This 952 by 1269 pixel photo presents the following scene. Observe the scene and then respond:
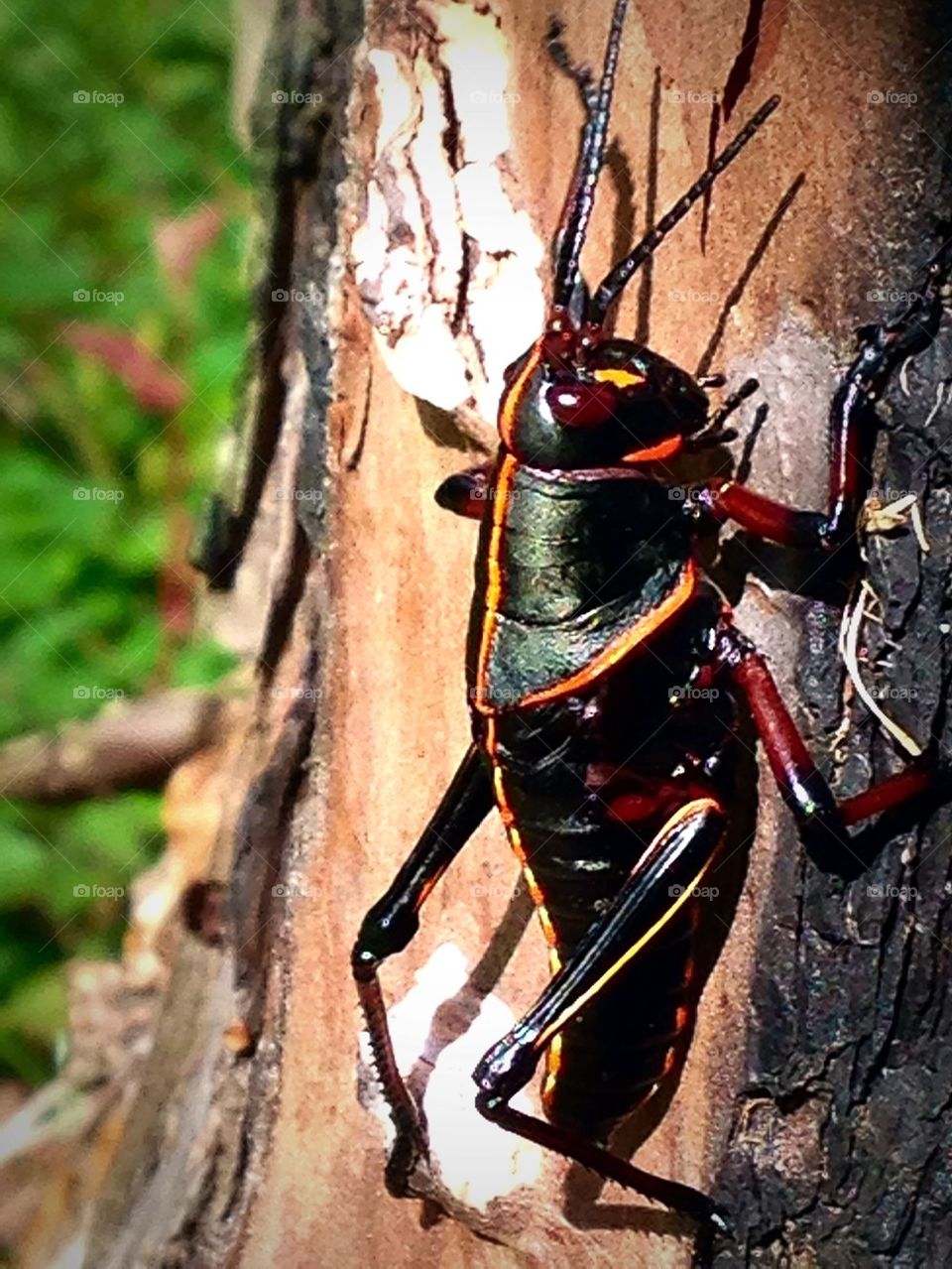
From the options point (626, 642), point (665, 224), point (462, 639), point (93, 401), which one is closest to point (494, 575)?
point (626, 642)

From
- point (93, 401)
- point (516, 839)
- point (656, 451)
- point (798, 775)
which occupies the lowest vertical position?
point (516, 839)

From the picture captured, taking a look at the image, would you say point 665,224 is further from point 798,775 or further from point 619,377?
point 798,775

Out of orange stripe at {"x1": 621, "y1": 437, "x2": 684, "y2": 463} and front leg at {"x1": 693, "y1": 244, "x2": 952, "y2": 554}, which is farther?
orange stripe at {"x1": 621, "y1": 437, "x2": 684, "y2": 463}

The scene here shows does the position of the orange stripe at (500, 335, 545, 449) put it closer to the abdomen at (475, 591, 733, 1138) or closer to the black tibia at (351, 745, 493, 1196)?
the abdomen at (475, 591, 733, 1138)

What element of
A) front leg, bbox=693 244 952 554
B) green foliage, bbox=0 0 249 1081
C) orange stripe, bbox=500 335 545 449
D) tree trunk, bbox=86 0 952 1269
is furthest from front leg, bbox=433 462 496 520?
green foliage, bbox=0 0 249 1081

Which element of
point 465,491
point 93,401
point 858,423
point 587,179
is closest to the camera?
point 858,423

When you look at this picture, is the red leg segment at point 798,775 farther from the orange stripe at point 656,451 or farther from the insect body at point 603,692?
the orange stripe at point 656,451

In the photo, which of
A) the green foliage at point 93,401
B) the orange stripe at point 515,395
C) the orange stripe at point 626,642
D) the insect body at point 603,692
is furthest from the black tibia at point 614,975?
the green foliage at point 93,401
